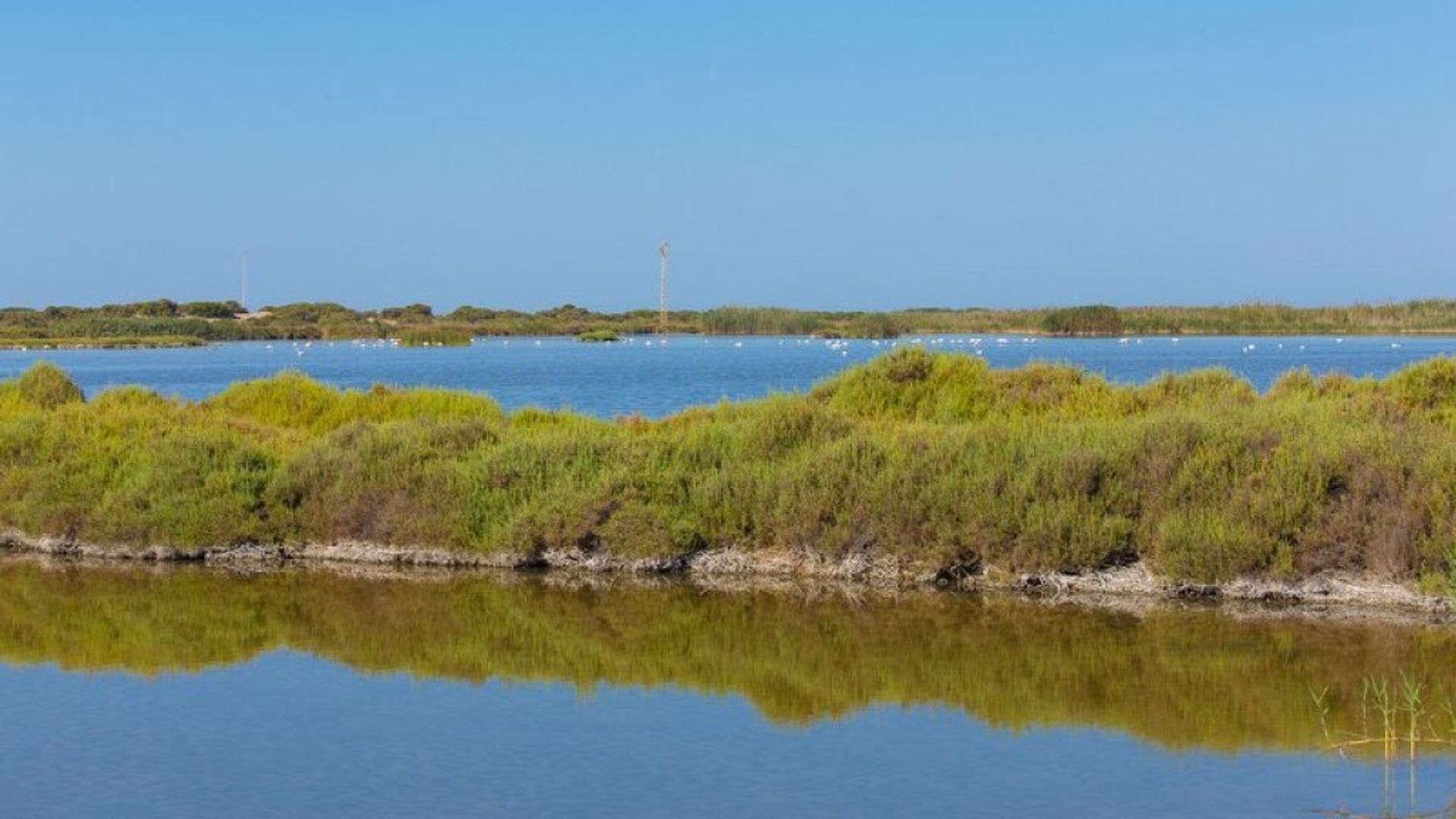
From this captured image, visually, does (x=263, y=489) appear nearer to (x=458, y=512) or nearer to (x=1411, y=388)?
(x=458, y=512)

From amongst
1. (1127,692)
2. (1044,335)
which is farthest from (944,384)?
(1044,335)

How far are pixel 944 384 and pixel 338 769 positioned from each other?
495 inches

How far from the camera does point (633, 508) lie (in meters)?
15.2

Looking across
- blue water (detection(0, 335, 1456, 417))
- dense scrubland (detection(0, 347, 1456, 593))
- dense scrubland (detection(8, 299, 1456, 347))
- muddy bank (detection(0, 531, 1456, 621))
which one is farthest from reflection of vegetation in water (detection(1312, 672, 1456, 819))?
dense scrubland (detection(8, 299, 1456, 347))

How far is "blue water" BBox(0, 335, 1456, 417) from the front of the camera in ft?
129

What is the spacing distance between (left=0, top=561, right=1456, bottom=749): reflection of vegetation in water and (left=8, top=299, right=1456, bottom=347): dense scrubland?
7088 centimetres

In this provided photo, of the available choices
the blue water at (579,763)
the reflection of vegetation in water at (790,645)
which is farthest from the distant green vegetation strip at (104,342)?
the blue water at (579,763)

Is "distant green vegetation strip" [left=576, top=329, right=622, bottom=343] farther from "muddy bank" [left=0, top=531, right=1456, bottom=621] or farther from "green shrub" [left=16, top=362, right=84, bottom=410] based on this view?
"muddy bank" [left=0, top=531, right=1456, bottom=621]

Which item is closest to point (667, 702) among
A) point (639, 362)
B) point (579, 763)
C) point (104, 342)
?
point (579, 763)

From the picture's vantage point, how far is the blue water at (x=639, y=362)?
3931cm

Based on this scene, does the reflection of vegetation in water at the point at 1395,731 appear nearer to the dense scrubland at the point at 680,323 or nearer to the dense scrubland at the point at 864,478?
the dense scrubland at the point at 864,478

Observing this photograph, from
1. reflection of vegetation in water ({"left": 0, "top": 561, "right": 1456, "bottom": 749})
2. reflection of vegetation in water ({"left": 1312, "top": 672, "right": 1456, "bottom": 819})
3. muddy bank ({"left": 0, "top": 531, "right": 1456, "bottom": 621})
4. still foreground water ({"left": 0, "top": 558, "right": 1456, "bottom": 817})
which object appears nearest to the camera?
reflection of vegetation in water ({"left": 1312, "top": 672, "right": 1456, "bottom": 819})

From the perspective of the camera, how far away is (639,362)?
2307 inches

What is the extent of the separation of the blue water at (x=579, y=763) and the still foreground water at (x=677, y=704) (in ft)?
0.08
